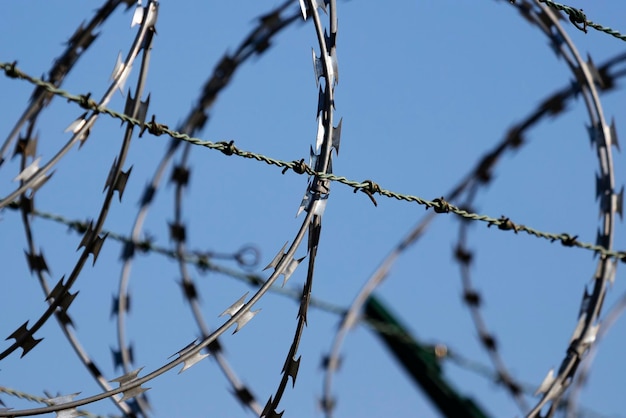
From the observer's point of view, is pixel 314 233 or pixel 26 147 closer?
pixel 314 233

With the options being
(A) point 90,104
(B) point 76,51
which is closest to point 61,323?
(B) point 76,51

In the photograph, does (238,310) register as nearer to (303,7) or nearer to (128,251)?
(303,7)

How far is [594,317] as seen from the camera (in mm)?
5914

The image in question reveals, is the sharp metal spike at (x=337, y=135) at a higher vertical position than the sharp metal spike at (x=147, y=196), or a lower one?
lower

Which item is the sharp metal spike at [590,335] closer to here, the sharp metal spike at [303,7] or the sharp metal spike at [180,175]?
the sharp metal spike at [180,175]

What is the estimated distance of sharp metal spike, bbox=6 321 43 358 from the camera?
4.03 meters

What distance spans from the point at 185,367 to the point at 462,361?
4.70 m

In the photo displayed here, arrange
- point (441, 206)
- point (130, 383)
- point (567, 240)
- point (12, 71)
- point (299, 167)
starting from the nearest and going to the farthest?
point (12, 71) < point (130, 383) < point (299, 167) < point (441, 206) < point (567, 240)

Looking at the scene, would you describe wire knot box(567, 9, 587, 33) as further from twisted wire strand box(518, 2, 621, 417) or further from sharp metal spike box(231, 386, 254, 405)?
sharp metal spike box(231, 386, 254, 405)

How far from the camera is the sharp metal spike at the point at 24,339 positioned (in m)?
4.03

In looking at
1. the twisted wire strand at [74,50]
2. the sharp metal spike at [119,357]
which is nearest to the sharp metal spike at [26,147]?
the twisted wire strand at [74,50]

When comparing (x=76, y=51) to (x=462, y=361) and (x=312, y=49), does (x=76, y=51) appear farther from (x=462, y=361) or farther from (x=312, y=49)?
(x=462, y=361)

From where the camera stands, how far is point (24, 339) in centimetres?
403

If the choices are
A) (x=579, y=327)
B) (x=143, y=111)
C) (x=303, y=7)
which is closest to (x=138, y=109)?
(x=143, y=111)
